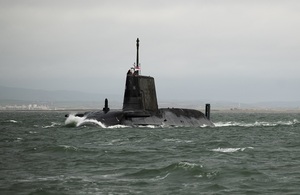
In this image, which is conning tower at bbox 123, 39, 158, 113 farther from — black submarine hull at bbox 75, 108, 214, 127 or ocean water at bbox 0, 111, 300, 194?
ocean water at bbox 0, 111, 300, 194

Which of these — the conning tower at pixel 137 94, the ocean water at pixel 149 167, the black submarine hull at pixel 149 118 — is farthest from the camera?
the conning tower at pixel 137 94

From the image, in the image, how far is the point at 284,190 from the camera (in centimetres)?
1905

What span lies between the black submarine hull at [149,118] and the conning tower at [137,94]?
21.5 inches

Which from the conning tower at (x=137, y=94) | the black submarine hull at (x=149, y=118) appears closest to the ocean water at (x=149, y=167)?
the black submarine hull at (x=149, y=118)

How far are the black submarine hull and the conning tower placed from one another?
1.79 feet

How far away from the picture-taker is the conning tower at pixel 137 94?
47.3m

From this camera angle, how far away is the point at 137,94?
4744 centimetres

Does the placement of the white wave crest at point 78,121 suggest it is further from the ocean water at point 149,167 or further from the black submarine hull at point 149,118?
the ocean water at point 149,167

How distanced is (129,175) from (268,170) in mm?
5344

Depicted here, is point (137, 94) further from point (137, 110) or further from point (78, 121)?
point (78, 121)

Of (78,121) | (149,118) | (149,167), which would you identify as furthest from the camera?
(78,121)

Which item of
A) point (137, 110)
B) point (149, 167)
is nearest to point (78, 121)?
point (137, 110)

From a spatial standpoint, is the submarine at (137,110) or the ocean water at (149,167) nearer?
the ocean water at (149,167)

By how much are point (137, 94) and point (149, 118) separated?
212 centimetres
